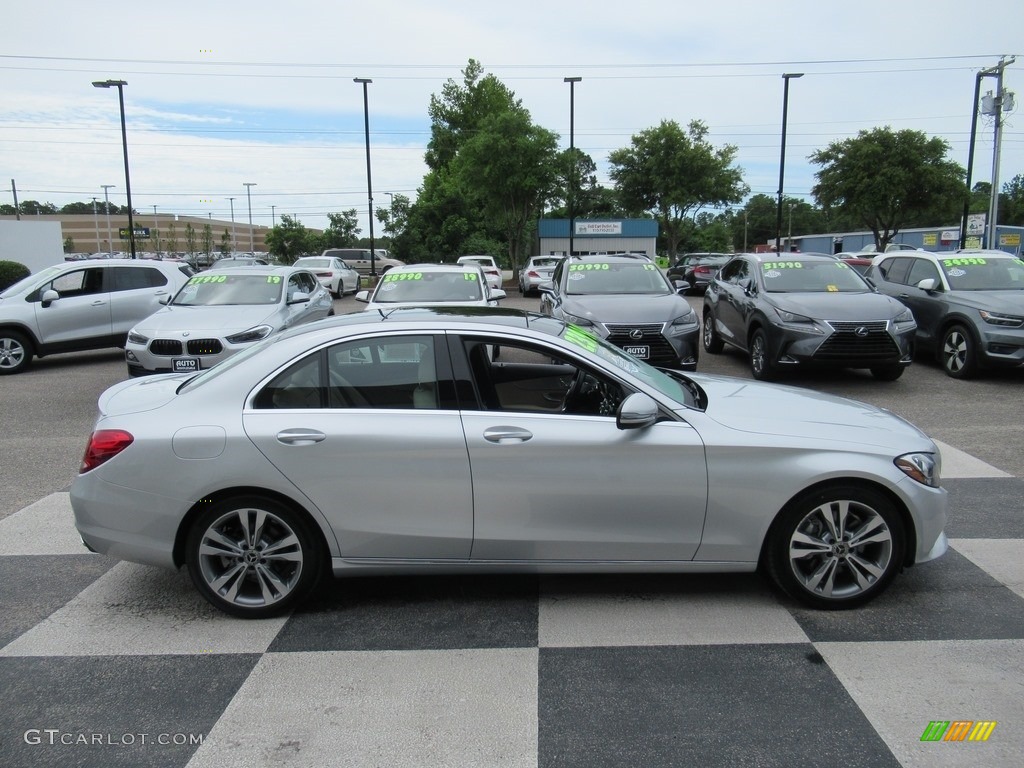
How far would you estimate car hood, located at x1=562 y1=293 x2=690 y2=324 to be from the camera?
393 inches

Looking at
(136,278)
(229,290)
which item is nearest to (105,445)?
(229,290)

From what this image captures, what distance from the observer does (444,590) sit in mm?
4285

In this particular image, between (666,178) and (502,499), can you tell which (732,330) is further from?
(666,178)

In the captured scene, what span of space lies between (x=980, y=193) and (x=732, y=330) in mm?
90067

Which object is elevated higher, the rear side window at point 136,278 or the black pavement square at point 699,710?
the rear side window at point 136,278

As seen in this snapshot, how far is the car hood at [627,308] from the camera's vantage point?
9977 millimetres

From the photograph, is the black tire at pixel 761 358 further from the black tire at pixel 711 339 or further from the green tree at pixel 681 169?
the green tree at pixel 681 169

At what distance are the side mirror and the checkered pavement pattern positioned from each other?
3.28ft

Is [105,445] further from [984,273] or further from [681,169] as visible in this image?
[681,169]

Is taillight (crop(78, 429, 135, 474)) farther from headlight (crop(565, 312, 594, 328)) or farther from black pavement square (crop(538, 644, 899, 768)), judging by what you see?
headlight (crop(565, 312, 594, 328))

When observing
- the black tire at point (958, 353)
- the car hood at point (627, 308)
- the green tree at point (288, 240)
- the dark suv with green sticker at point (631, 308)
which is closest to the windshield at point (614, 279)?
the dark suv with green sticker at point (631, 308)

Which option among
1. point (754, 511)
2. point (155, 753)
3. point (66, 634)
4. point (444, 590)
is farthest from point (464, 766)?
point (66, 634)

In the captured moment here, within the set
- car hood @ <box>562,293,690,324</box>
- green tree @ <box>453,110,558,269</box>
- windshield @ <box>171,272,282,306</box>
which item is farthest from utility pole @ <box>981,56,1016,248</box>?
windshield @ <box>171,272,282,306</box>

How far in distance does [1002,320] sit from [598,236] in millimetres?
40246
